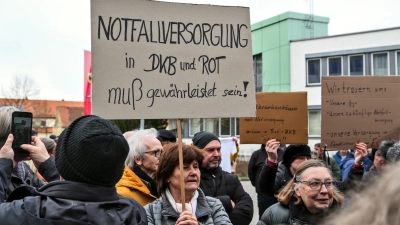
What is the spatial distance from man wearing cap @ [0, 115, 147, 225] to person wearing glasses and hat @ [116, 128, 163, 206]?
4.57 ft

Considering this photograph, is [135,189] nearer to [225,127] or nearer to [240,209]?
[240,209]

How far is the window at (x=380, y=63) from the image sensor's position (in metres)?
27.7

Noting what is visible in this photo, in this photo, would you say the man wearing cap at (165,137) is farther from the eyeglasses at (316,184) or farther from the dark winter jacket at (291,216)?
the eyeglasses at (316,184)

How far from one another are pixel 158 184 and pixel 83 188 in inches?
58.5

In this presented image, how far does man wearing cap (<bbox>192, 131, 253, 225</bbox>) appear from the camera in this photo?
4.39 metres

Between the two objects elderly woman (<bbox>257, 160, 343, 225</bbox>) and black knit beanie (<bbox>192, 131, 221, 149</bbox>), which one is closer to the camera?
elderly woman (<bbox>257, 160, 343, 225</bbox>)

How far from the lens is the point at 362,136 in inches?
207

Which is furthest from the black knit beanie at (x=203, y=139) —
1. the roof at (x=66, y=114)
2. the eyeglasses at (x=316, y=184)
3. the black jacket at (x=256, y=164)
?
the roof at (x=66, y=114)

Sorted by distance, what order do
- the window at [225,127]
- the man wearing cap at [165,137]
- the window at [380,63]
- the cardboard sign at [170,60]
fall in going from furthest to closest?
the window at [225,127], the window at [380,63], the man wearing cap at [165,137], the cardboard sign at [170,60]

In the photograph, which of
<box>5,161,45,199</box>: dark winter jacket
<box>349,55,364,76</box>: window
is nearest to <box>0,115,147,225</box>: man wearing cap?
<box>5,161,45,199</box>: dark winter jacket

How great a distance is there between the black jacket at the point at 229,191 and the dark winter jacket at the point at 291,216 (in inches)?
30.9

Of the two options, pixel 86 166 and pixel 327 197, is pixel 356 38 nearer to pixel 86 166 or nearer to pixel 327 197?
pixel 327 197

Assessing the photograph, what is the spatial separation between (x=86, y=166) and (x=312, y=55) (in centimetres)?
2884

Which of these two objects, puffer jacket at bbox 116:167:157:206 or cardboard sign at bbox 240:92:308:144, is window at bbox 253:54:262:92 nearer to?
cardboard sign at bbox 240:92:308:144
